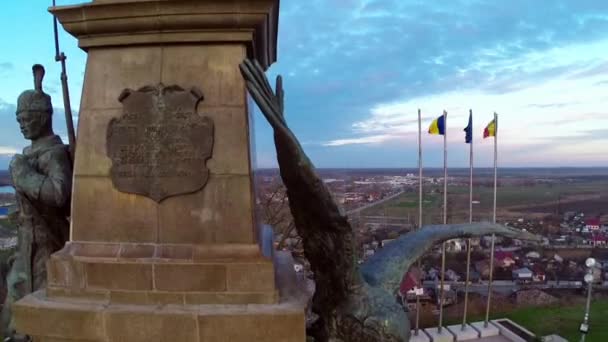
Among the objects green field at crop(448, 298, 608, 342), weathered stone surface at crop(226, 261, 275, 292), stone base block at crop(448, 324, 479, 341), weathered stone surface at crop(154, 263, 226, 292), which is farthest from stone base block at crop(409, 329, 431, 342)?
weathered stone surface at crop(154, 263, 226, 292)

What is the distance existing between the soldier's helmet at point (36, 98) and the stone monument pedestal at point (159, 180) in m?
0.48

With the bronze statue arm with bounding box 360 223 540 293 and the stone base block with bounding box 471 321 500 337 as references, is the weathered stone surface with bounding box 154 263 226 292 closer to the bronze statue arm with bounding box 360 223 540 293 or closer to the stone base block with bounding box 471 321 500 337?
the bronze statue arm with bounding box 360 223 540 293

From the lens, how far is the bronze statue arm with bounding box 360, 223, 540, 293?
3.25 metres

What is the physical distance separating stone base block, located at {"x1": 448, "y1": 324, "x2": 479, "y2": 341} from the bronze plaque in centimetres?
1282

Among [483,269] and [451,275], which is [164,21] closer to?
→ [451,275]

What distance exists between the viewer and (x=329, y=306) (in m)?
3.02

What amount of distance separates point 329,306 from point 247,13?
6.60ft

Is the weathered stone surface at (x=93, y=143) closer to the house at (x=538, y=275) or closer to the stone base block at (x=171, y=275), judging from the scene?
the stone base block at (x=171, y=275)

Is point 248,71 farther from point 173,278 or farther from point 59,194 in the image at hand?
point 59,194

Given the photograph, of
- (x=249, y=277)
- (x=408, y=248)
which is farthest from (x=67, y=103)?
(x=408, y=248)

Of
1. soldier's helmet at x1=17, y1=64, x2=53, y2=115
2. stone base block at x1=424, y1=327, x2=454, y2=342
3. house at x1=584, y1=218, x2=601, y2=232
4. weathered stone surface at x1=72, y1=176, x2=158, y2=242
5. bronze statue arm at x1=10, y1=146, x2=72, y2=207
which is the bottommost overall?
stone base block at x1=424, y1=327, x2=454, y2=342

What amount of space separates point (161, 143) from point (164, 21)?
2.62 feet

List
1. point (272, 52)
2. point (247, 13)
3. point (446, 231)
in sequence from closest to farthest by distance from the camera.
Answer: point (247, 13) → point (446, 231) → point (272, 52)

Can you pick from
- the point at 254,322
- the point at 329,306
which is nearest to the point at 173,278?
the point at 254,322
